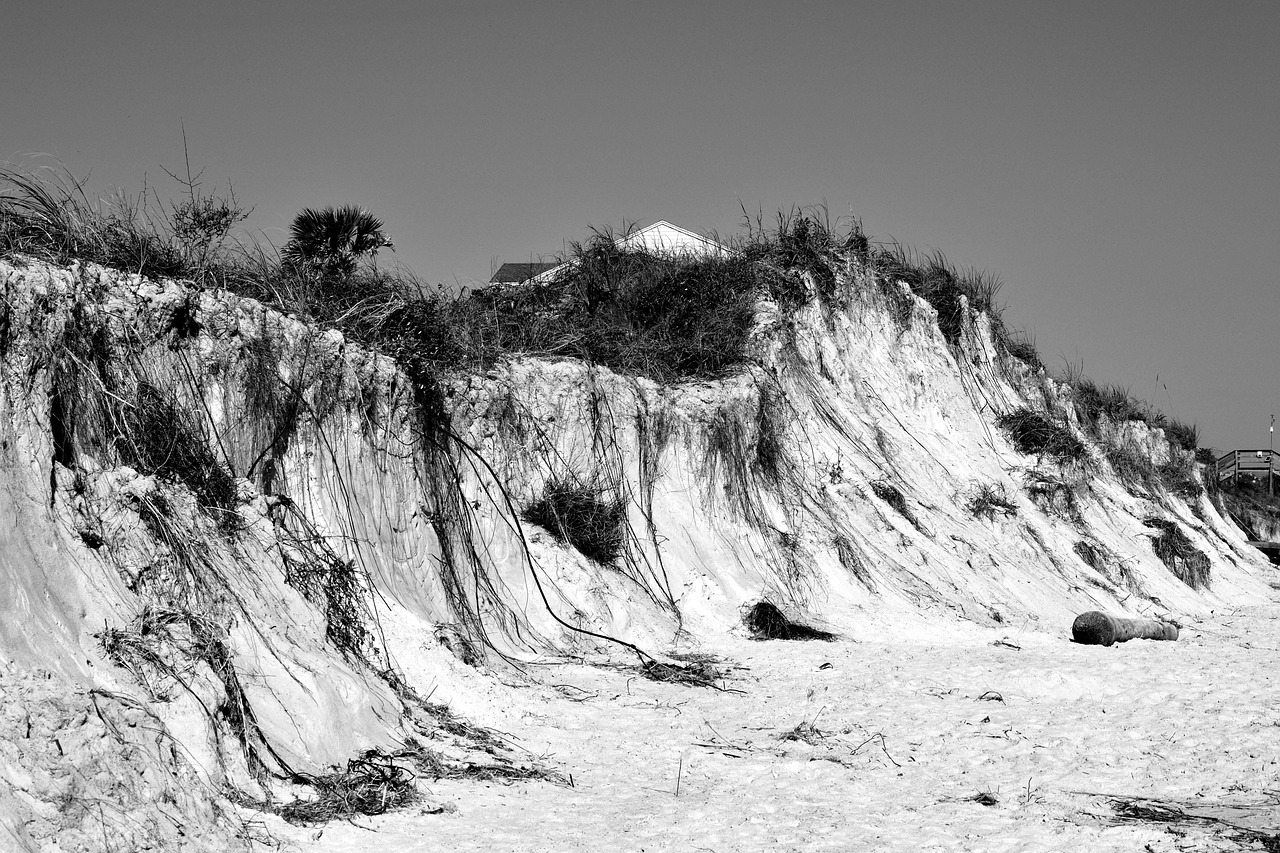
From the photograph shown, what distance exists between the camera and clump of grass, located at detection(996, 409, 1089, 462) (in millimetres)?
17625

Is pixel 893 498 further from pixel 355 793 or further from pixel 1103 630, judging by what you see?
pixel 355 793

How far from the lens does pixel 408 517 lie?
976cm

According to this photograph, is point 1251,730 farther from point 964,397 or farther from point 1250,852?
point 964,397

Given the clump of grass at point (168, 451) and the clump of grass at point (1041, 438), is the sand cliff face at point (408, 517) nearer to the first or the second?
the clump of grass at point (168, 451)

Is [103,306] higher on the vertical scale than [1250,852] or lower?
higher

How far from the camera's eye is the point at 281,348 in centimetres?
905

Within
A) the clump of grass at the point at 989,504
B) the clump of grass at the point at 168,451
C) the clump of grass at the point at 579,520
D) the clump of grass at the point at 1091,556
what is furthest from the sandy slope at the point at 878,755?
the clump of grass at the point at 1091,556

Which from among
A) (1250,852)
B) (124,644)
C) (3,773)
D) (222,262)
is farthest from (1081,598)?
(3,773)

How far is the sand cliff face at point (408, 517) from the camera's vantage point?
568 cm

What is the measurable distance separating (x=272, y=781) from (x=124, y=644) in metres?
0.97

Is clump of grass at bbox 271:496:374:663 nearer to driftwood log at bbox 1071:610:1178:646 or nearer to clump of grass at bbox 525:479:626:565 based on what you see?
clump of grass at bbox 525:479:626:565

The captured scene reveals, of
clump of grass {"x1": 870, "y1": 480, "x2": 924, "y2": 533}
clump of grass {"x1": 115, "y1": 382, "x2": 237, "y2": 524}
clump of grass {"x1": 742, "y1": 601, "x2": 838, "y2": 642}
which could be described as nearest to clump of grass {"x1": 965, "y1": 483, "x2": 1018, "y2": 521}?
clump of grass {"x1": 870, "y1": 480, "x2": 924, "y2": 533}

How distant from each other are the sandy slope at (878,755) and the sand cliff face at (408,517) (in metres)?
0.83

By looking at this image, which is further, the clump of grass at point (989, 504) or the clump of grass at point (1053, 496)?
the clump of grass at point (1053, 496)
